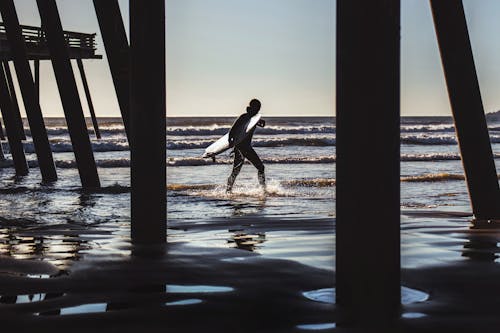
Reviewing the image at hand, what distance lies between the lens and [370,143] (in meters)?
3.17

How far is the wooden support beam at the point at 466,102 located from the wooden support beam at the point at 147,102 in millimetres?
1916

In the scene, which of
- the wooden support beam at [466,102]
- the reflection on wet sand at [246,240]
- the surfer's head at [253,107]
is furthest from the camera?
the surfer's head at [253,107]

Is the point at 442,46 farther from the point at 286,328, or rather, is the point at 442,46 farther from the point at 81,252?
the point at 286,328

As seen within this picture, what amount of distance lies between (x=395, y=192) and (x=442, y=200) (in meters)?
8.04

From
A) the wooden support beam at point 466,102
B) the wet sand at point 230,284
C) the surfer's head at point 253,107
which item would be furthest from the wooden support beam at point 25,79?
the wooden support beam at point 466,102

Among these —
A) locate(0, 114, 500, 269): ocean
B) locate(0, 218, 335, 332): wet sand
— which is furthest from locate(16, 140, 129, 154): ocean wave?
locate(0, 218, 335, 332): wet sand

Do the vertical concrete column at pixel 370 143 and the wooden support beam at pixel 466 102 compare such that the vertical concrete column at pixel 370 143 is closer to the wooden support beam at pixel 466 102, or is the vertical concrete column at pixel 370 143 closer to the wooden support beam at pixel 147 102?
the wooden support beam at pixel 147 102

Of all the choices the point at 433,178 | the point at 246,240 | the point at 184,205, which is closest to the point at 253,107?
the point at 184,205

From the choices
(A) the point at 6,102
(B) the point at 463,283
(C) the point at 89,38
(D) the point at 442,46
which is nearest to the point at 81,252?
(B) the point at 463,283

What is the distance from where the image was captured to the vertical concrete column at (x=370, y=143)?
3.15m

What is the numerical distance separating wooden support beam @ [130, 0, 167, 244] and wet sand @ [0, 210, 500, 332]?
1.28ft

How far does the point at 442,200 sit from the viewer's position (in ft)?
36.2

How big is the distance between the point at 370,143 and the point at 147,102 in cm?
213

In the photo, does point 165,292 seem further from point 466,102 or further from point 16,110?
point 16,110
